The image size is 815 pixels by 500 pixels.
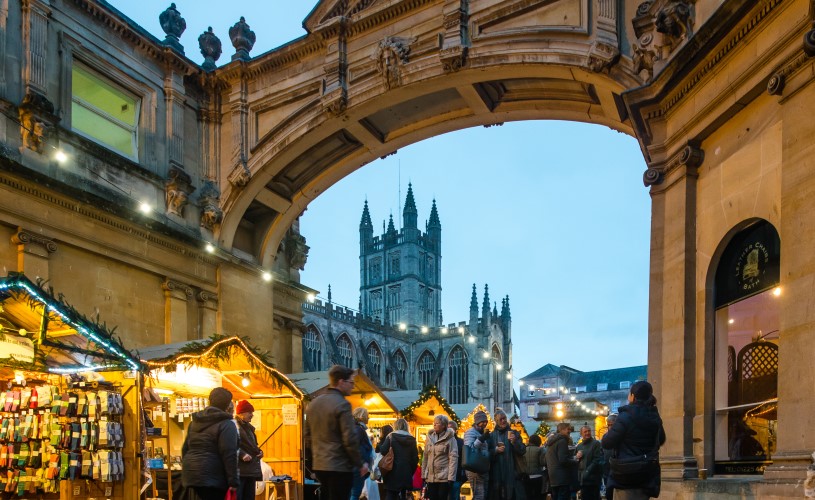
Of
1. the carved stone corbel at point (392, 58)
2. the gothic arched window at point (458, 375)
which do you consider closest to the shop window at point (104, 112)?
the carved stone corbel at point (392, 58)

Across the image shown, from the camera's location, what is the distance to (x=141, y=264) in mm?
18766

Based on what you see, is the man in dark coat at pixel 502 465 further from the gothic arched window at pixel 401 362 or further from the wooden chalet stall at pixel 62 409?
the gothic arched window at pixel 401 362

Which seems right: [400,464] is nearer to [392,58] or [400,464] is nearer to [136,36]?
[392,58]

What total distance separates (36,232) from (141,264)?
113 inches

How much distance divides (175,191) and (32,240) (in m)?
4.28

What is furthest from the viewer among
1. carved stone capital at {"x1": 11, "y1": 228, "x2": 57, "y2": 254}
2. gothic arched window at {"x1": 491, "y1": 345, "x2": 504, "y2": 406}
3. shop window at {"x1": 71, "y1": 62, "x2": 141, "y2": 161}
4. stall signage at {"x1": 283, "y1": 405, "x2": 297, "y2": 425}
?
gothic arched window at {"x1": 491, "y1": 345, "x2": 504, "y2": 406}

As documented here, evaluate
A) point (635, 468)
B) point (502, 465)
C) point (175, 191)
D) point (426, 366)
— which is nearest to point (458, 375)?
point (426, 366)

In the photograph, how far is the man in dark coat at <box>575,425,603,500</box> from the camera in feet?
43.1

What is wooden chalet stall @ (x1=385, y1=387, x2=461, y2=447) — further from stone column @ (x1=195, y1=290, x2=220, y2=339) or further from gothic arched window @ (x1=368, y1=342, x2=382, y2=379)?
gothic arched window @ (x1=368, y1=342, x2=382, y2=379)

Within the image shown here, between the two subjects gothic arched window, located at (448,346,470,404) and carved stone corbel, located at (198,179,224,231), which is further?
gothic arched window, located at (448,346,470,404)

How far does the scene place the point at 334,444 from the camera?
24.7 ft

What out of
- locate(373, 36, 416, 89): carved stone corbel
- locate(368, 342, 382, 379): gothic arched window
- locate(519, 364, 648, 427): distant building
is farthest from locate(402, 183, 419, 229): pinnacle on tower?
locate(373, 36, 416, 89): carved stone corbel

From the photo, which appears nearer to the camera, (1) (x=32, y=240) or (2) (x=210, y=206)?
(1) (x=32, y=240)

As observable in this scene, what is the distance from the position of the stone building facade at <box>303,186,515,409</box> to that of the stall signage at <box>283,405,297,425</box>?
54370 millimetres
